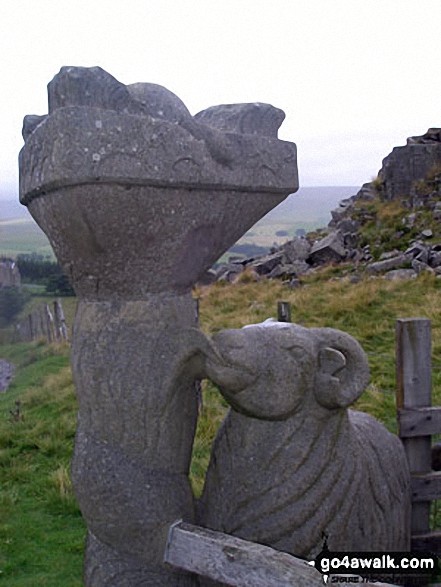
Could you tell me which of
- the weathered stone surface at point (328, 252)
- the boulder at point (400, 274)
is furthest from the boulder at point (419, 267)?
the weathered stone surface at point (328, 252)

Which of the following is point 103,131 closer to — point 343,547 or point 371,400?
point 343,547

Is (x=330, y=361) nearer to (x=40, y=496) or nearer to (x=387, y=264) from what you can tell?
(x=40, y=496)

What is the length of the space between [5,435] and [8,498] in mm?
1348

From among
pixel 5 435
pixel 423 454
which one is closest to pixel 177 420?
pixel 423 454

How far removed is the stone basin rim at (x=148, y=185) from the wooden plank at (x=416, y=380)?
1.22 meters

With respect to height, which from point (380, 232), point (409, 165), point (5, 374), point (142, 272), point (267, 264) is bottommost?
point (5, 374)

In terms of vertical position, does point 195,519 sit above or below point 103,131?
below

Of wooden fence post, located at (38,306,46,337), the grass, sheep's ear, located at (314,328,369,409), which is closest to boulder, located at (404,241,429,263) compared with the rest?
the grass

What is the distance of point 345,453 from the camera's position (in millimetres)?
2223

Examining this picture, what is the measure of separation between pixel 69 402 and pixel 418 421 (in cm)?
457

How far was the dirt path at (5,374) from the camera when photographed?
31.9 ft

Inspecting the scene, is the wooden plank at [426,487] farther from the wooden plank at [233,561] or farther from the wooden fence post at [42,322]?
the wooden fence post at [42,322]

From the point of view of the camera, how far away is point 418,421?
3.09 m

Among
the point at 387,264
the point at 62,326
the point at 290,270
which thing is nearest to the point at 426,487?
the point at 387,264
